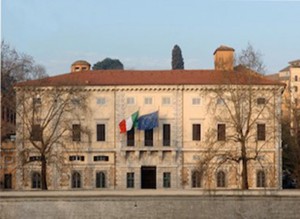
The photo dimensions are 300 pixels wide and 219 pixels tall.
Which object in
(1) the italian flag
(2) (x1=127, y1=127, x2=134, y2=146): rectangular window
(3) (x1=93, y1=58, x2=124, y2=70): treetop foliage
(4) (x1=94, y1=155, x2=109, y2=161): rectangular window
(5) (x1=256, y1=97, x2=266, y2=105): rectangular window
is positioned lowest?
(4) (x1=94, y1=155, x2=109, y2=161): rectangular window

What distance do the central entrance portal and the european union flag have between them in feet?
10.0

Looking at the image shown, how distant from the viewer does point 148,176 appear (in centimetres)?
4822

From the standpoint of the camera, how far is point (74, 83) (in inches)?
1794

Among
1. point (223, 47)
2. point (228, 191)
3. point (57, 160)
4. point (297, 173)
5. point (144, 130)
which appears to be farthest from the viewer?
point (223, 47)

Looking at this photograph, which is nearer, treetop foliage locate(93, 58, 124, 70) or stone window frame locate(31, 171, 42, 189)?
stone window frame locate(31, 171, 42, 189)

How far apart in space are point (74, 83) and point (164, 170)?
9.19 m

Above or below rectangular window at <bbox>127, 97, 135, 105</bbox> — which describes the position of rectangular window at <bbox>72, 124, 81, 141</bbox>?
below

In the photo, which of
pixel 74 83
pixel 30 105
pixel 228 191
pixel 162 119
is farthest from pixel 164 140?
pixel 228 191

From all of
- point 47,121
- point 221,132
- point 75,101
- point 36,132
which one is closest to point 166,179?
point 221,132

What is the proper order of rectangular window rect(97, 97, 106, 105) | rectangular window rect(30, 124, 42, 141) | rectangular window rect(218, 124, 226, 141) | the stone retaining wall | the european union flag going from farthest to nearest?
rectangular window rect(97, 97, 106, 105) < the european union flag < rectangular window rect(218, 124, 226, 141) < rectangular window rect(30, 124, 42, 141) < the stone retaining wall

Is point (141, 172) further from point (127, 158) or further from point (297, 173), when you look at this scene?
point (297, 173)

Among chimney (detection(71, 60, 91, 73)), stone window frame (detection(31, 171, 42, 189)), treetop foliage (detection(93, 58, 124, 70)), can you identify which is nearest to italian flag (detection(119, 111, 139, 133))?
stone window frame (detection(31, 171, 42, 189))

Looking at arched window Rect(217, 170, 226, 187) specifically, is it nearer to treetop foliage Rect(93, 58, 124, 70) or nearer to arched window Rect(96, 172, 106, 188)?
arched window Rect(96, 172, 106, 188)

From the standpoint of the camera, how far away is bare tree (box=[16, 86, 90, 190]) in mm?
39969
